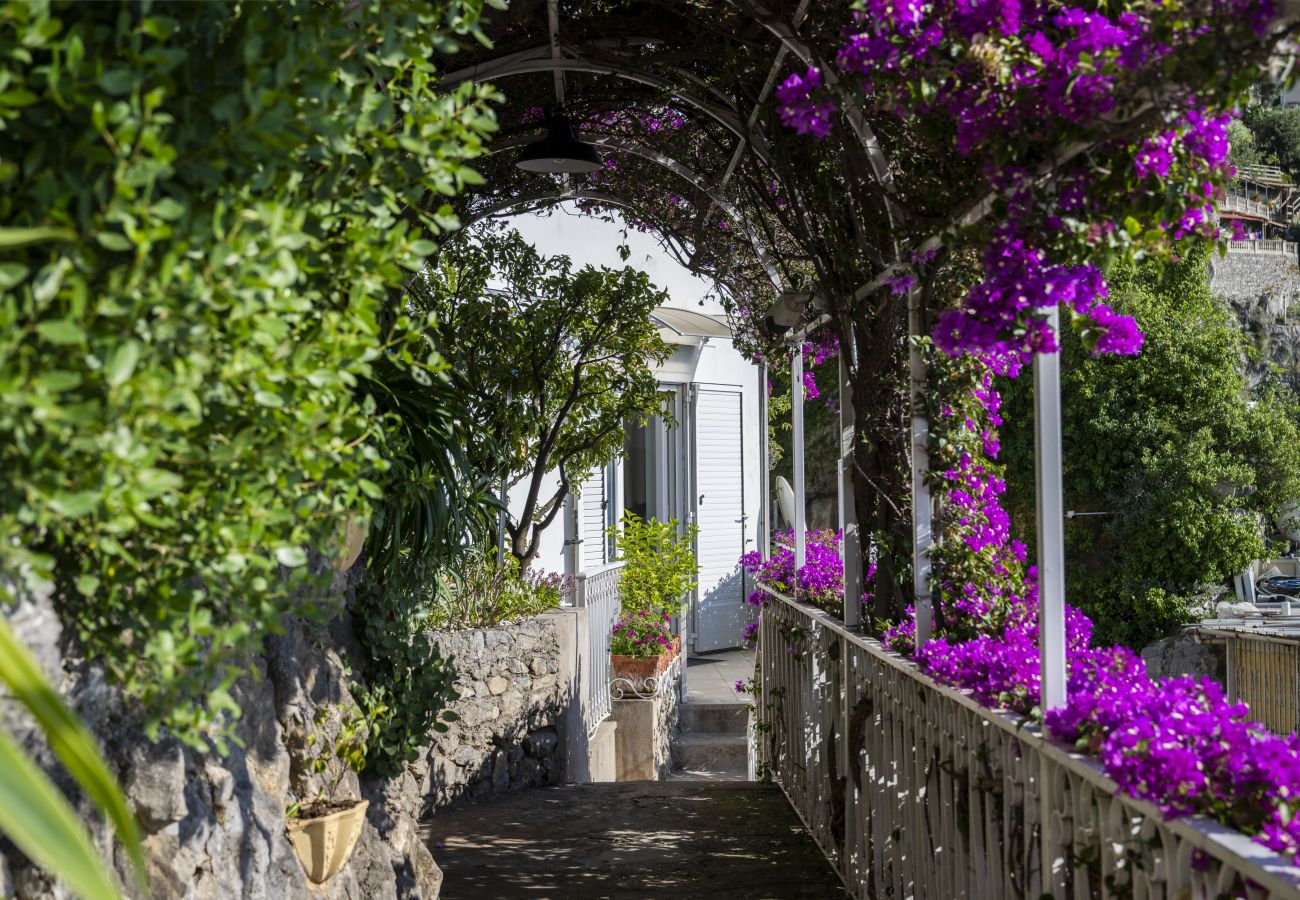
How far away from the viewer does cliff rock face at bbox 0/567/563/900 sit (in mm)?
1698

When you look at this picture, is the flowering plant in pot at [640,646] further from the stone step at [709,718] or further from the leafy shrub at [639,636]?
the stone step at [709,718]

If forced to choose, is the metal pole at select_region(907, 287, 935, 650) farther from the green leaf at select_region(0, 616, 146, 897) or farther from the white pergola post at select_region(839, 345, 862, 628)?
the green leaf at select_region(0, 616, 146, 897)

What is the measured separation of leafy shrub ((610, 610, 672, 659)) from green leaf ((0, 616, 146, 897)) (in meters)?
7.04

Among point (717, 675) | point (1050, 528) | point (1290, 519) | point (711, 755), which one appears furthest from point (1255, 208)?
point (1050, 528)

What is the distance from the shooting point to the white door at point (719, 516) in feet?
35.3

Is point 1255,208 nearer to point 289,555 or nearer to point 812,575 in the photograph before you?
point 812,575

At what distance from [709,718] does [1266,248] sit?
18.3 meters

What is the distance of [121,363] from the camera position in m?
1.08

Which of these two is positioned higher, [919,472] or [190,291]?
[190,291]

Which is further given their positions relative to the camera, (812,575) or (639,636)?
(639,636)

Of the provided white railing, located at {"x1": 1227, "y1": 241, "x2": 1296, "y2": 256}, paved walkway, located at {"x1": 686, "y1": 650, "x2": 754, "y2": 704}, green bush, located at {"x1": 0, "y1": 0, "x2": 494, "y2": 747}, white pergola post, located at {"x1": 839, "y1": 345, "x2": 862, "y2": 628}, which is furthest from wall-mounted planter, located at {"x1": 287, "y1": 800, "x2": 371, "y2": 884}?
white railing, located at {"x1": 1227, "y1": 241, "x2": 1296, "y2": 256}

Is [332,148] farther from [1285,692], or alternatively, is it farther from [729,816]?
[1285,692]

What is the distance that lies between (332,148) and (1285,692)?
32.6 ft

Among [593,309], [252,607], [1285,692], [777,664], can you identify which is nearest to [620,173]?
[593,309]
